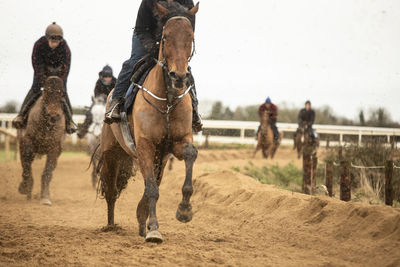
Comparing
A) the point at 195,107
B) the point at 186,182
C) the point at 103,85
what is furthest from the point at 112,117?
the point at 103,85

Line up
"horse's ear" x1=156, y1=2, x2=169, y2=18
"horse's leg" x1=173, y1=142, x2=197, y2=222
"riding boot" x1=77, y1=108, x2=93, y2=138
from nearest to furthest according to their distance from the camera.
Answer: "horse's leg" x1=173, y1=142, x2=197, y2=222 < "horse's ear" x1=156, y1=2, x2=169, y2=18 < "riding boot" x1=77, y1=108, x2=93, y2=138

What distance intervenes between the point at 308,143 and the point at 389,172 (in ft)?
49.2

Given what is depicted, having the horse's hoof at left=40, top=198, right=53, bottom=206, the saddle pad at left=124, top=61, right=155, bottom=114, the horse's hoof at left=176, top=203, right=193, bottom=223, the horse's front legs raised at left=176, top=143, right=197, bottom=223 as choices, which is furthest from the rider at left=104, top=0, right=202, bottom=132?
the horse's hoof at left=40, top=198, right=53, bottom=206

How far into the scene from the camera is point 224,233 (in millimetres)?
6984

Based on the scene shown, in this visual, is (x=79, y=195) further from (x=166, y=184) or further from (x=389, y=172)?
(x=389, y=172)

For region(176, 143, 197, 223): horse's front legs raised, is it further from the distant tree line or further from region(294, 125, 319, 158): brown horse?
the distant tree line

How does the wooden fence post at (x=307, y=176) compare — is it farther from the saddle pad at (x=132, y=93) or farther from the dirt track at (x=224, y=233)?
the saddle pad at (x=132, y=93)

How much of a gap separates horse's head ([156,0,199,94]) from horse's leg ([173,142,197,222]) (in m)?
0.68

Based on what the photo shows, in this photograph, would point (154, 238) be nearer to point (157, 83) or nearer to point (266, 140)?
point (157, 83)

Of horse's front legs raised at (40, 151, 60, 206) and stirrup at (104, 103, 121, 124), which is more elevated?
stirrup at (104, 103, 121, 124)

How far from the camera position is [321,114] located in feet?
125

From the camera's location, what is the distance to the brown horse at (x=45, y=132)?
10.9 m

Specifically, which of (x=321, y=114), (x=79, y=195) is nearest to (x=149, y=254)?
(x=79, y=195)

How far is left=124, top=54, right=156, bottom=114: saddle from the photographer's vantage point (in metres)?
6.54
